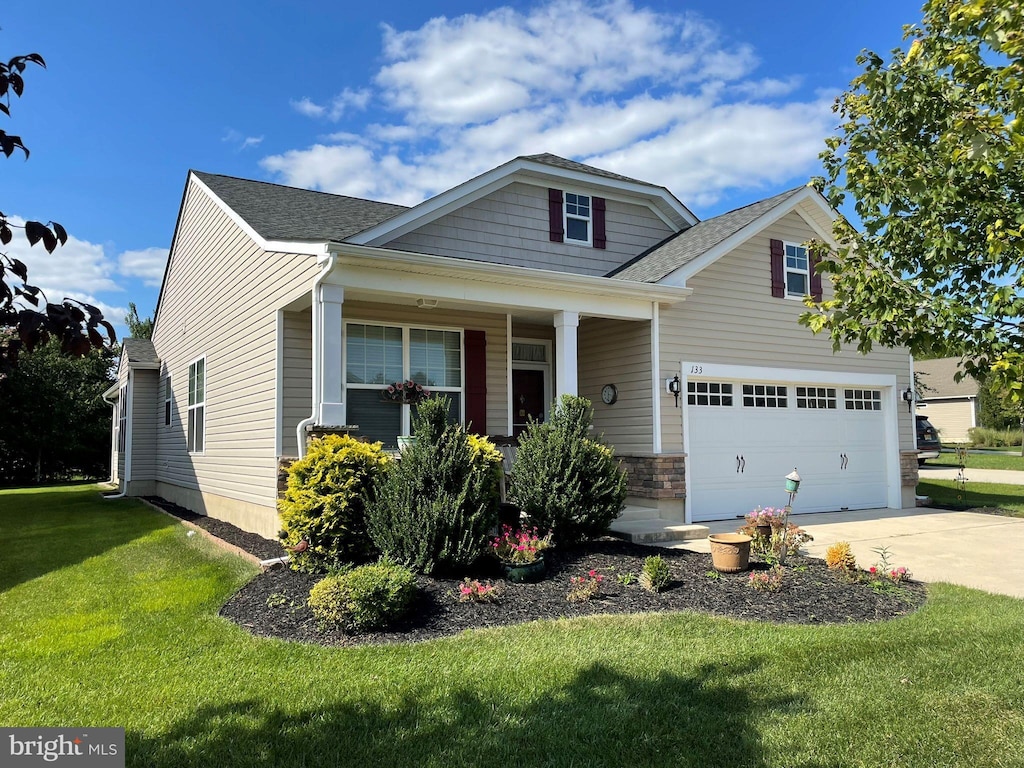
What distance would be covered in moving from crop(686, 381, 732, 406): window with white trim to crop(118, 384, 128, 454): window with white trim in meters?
13.6

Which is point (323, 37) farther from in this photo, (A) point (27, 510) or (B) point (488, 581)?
(A) point (27, 510)

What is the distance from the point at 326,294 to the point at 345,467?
83.6 inches

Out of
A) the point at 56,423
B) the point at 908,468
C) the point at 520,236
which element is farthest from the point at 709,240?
the point at 56,423

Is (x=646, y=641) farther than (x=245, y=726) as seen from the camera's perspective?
Yes

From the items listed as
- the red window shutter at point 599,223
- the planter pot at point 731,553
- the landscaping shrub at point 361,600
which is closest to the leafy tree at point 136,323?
the red window shutter at point 599,223

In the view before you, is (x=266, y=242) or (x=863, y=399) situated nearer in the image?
(x=266, y=242)

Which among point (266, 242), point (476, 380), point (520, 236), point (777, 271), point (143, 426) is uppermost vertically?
point (520, 236)

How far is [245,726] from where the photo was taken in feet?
11.3

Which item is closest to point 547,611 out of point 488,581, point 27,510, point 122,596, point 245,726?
point 488,581

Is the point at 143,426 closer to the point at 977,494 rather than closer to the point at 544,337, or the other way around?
the point at 544,337

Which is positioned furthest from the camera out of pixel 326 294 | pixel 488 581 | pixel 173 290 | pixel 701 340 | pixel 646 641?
pixel 173 290

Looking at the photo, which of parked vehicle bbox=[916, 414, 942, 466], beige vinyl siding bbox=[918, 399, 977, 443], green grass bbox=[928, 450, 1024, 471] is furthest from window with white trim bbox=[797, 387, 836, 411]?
beige vinyl siding bbox=[918, 399, 977, 443]

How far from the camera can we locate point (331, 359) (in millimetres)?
7629

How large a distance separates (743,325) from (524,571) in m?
6.62
